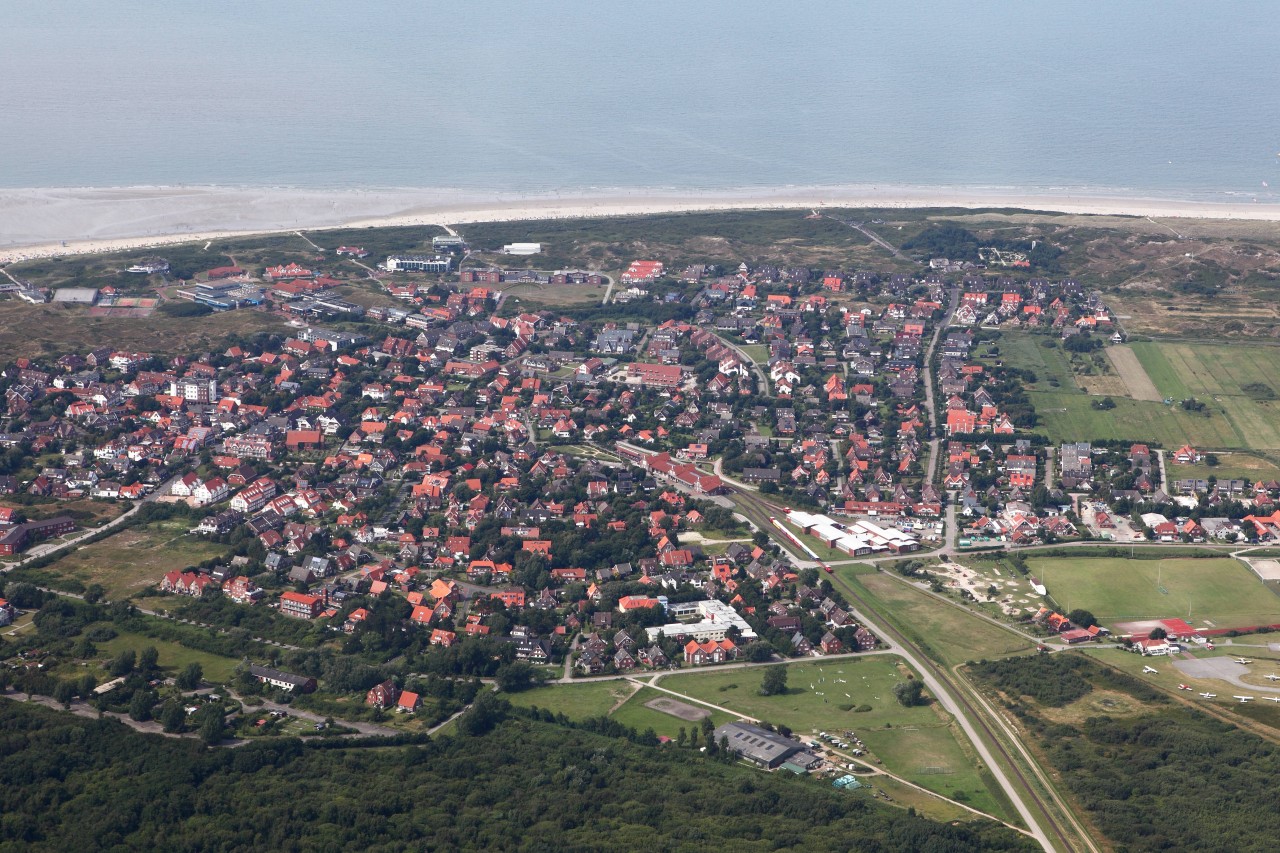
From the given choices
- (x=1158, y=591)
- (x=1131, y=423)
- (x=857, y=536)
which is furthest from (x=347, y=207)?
(x=1158, y=591)

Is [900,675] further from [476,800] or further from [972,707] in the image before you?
[476,800]

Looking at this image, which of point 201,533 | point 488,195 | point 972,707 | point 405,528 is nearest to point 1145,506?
point 972,707

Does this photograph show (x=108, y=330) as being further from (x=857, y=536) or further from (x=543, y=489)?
(x=857, y=536)

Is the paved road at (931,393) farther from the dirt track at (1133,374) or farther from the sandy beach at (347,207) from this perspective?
the sandy beach at (347,207)

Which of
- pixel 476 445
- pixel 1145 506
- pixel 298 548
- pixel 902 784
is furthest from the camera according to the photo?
pixel 476 445

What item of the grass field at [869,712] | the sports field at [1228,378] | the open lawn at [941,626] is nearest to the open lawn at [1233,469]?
the sports field at [1228,378]

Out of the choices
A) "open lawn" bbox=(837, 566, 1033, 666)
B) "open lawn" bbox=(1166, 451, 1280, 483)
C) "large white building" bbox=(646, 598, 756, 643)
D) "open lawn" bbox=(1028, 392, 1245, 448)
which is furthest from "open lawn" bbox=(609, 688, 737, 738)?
"open lawn" bbox=(1028, 392, 1245, 448)
